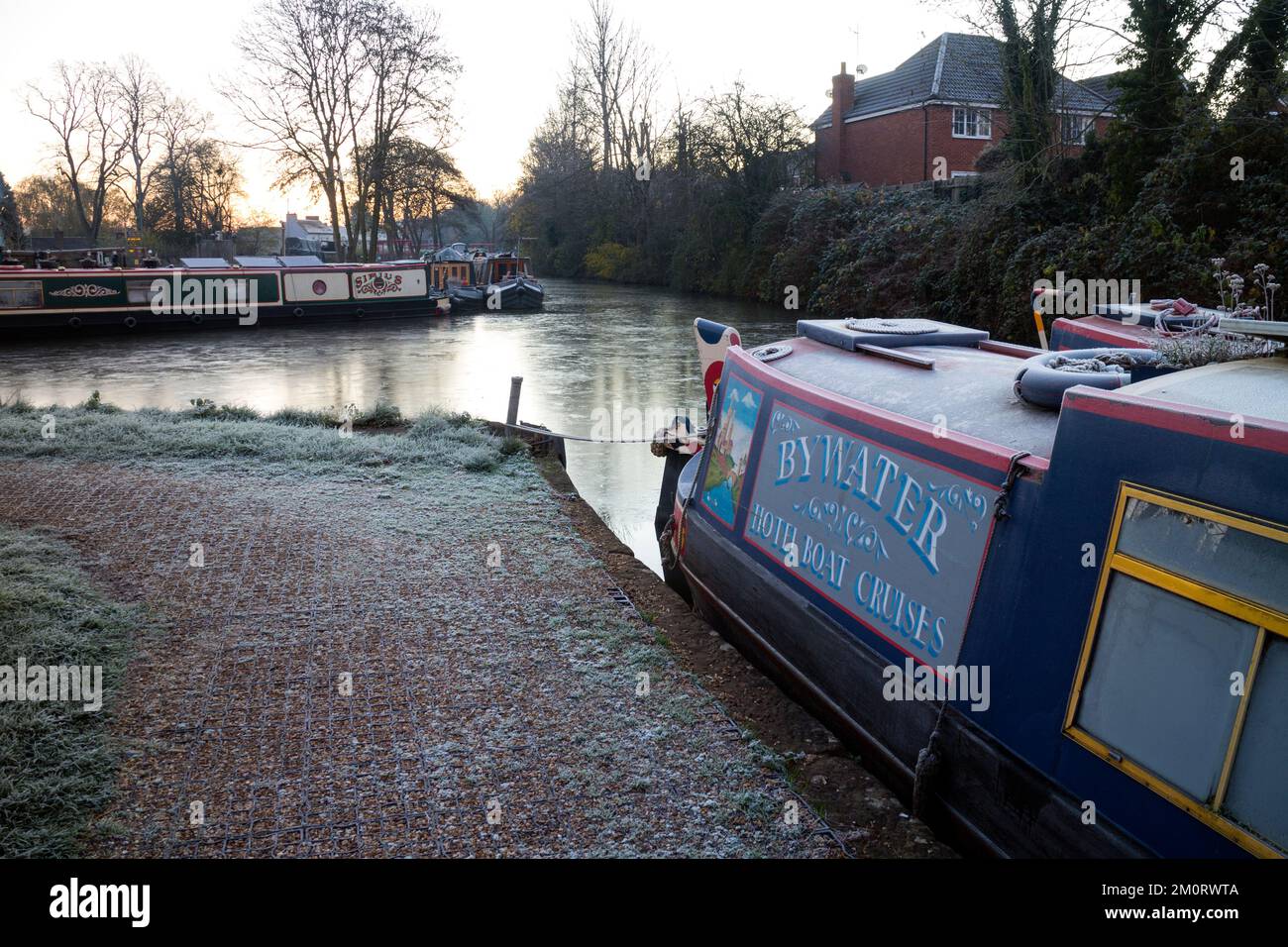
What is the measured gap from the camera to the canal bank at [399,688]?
11.4ft

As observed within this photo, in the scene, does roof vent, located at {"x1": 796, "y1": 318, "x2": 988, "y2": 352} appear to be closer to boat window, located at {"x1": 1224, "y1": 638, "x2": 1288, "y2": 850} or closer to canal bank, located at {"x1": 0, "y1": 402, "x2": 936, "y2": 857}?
canal bank, located at {"x1": 0, "y1": 402, "x2": 936, "y2": 857}

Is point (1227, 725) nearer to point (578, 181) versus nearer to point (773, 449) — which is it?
point (773, 449)

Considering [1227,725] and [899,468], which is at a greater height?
[899,468]

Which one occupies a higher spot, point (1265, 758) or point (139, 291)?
point (139, 291)

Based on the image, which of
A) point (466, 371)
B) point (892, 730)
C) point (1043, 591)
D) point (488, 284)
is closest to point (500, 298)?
point (488, 284)

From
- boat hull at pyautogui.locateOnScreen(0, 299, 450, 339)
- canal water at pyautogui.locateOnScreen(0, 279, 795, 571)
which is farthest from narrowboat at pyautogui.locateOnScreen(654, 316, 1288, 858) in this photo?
boat hull at pyautogui.locateOnScreen(0, 299, 450, 339)

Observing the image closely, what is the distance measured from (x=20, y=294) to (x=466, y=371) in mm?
12938

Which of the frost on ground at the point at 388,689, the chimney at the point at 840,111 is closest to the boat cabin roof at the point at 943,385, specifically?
the frost on ground at the point at 388,689

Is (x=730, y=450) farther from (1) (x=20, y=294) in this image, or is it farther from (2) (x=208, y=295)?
(2) (x=208, y=295)

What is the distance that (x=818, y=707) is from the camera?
14.5 feet

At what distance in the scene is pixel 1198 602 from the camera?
2.48 m

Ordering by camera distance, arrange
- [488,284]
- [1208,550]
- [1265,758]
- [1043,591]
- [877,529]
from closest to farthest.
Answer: [1265,758] < [1208,550] < [1043,591] < [877,529] < [488,284]

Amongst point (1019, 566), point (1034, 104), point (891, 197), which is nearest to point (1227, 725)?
point (1019, 566)
